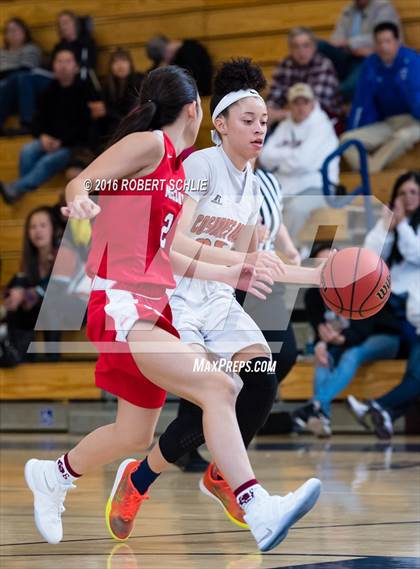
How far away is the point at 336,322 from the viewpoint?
26.6 ft

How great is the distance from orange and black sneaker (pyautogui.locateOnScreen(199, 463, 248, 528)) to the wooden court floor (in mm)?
60

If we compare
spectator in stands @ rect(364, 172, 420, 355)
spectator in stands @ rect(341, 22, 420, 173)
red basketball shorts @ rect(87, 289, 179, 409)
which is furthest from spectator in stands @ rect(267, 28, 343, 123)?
red basketball shorts @ rect(87, 289, 179, 409)

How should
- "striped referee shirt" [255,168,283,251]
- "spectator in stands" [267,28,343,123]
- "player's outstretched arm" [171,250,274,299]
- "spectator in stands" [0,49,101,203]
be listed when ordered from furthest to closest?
1. "spectator in stands" [0,49,101,203]
2. "spectator in stands" [267,28,343,123]
3. "striped referee shirt" [255,168,283,251]
4. "player's outstretched arm" [171,250,274,299]

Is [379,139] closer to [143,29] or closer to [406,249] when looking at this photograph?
[406,249]

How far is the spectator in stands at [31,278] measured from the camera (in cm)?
895

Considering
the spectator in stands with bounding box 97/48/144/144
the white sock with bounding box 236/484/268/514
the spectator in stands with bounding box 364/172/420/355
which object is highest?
the white sock with bounding box 236/484/268/514

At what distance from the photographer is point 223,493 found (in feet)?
13.6

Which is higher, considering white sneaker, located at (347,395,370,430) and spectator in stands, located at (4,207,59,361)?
spectator in stands, located at (4,207,59,361)

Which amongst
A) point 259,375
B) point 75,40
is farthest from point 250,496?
point 75,40

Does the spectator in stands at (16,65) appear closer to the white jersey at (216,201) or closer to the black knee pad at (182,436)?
the white jersey at (216,201)

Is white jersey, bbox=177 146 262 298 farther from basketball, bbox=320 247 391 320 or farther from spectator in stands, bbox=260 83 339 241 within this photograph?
spectator in stands, bbox=260 83 339 241

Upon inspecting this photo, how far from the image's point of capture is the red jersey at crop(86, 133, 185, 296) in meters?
3.62

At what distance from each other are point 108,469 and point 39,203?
4.74 m

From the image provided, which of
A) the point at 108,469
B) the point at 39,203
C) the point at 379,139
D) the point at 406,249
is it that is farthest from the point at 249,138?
the point at 39,203
